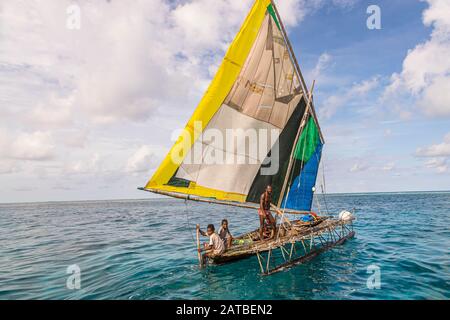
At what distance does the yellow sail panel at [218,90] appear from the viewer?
12164mm

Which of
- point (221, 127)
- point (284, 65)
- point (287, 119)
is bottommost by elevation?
point (221, 127)

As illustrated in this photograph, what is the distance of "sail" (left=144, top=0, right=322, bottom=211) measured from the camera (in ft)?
40.9

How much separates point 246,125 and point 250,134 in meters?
0.55

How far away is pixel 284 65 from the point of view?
575 inches

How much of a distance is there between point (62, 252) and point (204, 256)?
566 inches

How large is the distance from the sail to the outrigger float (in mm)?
45

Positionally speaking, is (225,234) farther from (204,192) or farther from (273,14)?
(273,14)

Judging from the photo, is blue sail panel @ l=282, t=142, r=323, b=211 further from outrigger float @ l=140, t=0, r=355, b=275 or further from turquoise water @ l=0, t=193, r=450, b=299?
turquoise water @ l=0, t=193, r=450, b=299

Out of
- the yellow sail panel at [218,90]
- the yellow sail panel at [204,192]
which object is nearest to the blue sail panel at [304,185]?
the yellow sail panel at [204,192]

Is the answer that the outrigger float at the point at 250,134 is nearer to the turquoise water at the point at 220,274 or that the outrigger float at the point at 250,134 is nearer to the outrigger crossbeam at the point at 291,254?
the outrigger crossbeam at the point at 291,254

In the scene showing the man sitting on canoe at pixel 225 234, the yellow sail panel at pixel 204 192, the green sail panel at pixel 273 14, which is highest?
the green sail panel at pixel 273 14

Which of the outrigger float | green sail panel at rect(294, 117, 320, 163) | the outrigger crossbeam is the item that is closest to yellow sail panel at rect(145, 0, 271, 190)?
the outrigger float
